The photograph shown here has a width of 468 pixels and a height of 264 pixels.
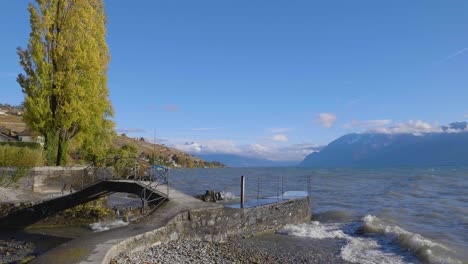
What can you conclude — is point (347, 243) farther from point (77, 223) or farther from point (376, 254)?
point (77, 223)

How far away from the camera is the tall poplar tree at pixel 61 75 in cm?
2492

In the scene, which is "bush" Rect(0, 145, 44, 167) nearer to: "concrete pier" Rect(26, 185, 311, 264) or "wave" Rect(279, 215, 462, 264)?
"concrete pier" Rect(26, 185, 311, 264)

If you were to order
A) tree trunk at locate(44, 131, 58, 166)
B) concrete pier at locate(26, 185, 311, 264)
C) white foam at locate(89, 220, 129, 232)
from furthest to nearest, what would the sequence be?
tree trunk at locate(44, 131, 58, 166) → white foam at locate(89, 220, 129, 232) → concrete pier at locate(26, 185, 311, 264)

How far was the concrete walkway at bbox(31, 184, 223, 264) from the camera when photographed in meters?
8.56

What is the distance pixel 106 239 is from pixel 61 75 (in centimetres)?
1844

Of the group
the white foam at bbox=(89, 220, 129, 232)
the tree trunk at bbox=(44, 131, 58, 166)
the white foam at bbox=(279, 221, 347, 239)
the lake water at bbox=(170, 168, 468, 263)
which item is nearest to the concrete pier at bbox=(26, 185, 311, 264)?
the white foam at bbox=(279, 221, 347, 239)

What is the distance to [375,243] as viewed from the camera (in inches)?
720

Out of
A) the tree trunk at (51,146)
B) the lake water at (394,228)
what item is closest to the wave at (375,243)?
the lake water at (394,228)

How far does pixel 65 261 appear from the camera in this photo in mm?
8289

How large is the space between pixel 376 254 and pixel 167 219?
9.67m

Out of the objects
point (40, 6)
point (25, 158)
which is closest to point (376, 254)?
point (25, 158)

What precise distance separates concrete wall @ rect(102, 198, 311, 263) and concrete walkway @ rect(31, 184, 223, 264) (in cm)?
20

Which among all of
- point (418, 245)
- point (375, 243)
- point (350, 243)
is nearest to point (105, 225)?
point (350, 243)

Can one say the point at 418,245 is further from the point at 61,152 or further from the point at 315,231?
the point at 61,152
